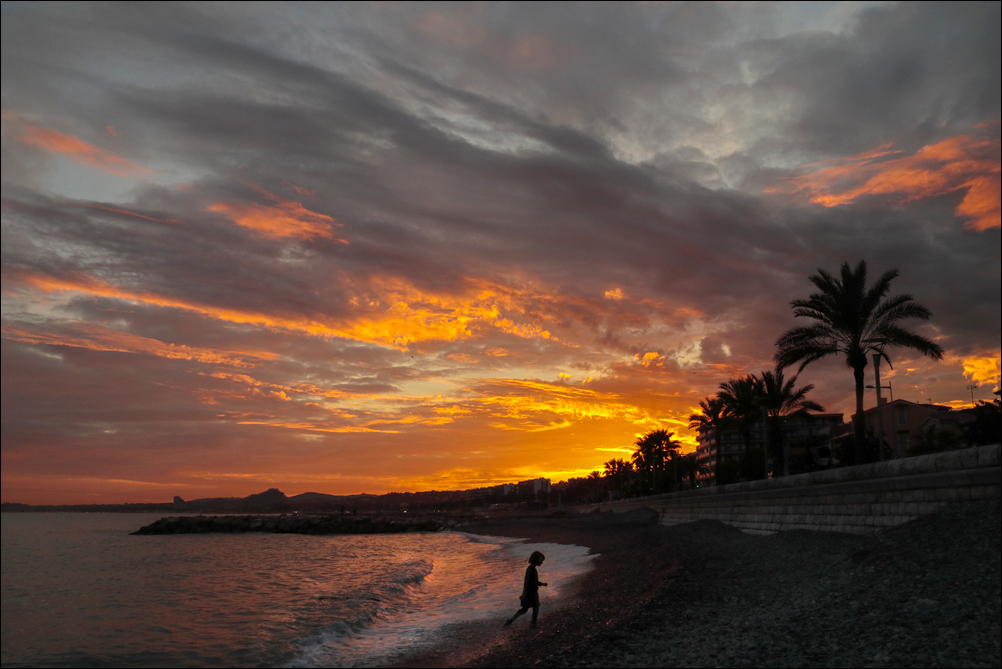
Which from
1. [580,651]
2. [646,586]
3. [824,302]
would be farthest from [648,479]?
[580,651]

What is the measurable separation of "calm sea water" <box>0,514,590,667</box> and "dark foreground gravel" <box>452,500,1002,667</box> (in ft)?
14.3

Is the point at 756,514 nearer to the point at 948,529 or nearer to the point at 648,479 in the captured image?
the point at 948,529

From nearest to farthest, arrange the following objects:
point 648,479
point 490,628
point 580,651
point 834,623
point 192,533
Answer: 1. point 834,623
2. point 580,651
3. point 490,628
4. point 192,533
5. point 648,479

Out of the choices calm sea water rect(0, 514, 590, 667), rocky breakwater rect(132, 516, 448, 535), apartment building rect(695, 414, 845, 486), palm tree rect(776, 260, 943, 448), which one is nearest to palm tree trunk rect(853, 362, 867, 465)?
palm tree rect(776, 260, 943, 448)

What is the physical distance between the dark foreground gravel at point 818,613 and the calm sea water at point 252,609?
437 cm

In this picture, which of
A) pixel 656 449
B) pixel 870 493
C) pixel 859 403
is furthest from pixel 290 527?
pixel 870 493

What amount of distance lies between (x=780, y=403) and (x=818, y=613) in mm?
41036

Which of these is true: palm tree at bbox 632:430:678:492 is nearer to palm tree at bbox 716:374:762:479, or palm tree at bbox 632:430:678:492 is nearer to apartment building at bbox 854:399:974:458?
apartment building at bbox 854:399:974:458

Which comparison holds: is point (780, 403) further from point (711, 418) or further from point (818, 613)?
point (818, 613)

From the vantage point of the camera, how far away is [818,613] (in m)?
9.77

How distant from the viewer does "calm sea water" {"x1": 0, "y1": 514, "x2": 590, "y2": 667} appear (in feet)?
51.4

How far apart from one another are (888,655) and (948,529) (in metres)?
5.28

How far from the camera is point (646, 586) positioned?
16.9m

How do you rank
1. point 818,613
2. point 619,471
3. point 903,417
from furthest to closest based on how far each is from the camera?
point 619,471 < point 903,417 < point 818,613
